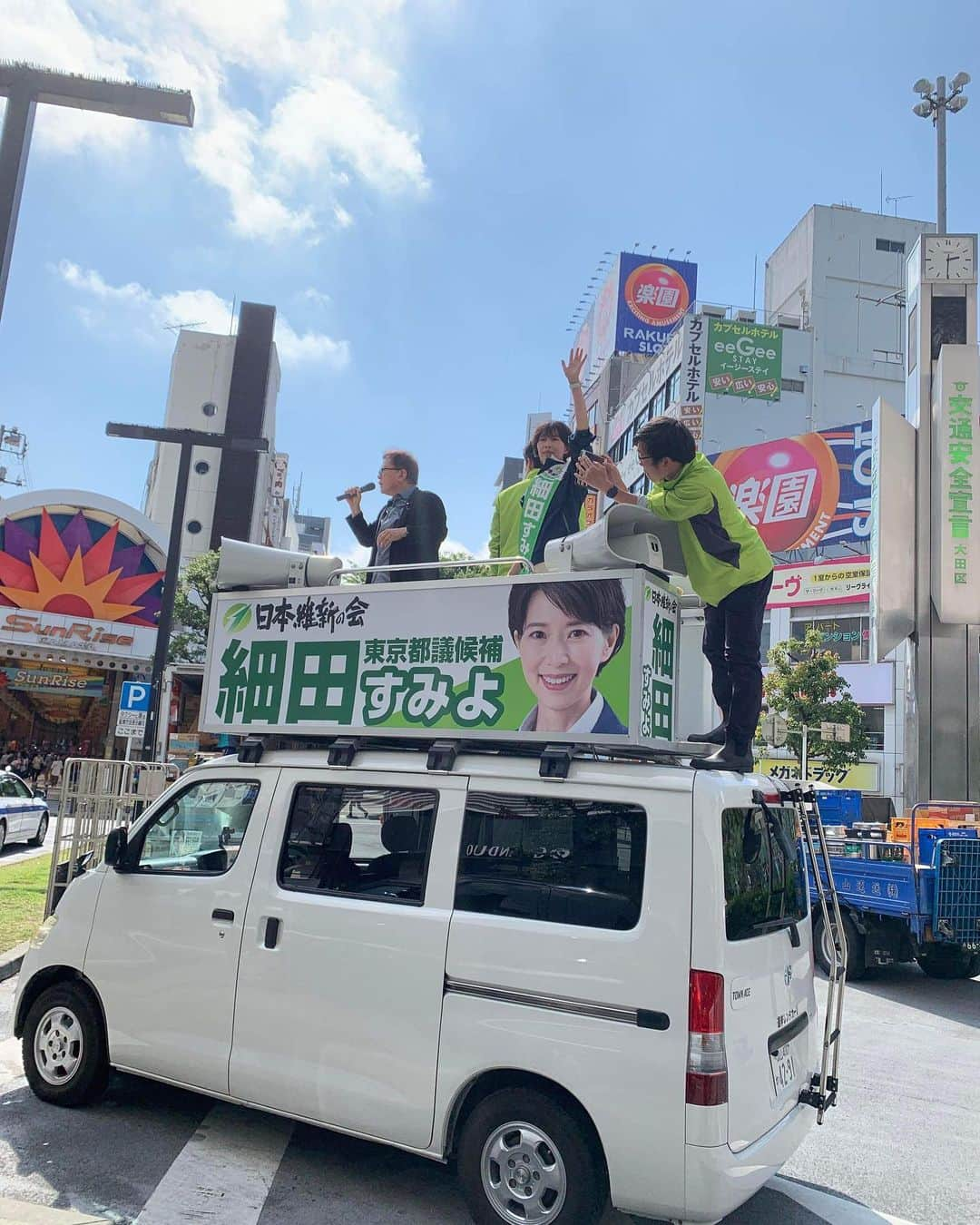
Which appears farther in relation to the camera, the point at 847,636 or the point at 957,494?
the point at 847,636

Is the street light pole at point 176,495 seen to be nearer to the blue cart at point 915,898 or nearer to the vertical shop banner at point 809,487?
the blue cart at point 915,898

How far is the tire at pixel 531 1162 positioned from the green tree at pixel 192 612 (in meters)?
32.7

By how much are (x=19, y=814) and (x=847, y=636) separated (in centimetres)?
2936

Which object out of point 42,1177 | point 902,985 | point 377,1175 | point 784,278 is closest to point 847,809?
point 902,985

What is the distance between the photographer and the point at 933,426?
1723cm

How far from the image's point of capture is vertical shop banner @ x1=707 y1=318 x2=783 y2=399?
4822 cm

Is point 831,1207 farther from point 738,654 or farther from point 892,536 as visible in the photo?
point 892,536

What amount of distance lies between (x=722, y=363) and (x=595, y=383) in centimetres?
1944

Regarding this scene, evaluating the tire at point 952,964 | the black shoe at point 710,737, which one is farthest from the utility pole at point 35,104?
the tire at point 952,964

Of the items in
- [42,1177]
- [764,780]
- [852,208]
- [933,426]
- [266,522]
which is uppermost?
[852,208]

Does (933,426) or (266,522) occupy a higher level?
(266,522)

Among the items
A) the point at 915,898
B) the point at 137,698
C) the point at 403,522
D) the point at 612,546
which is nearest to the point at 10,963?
the point at 403,522

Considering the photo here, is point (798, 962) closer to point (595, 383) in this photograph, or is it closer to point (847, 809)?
point (847, 809)

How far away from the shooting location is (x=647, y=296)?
203ft
